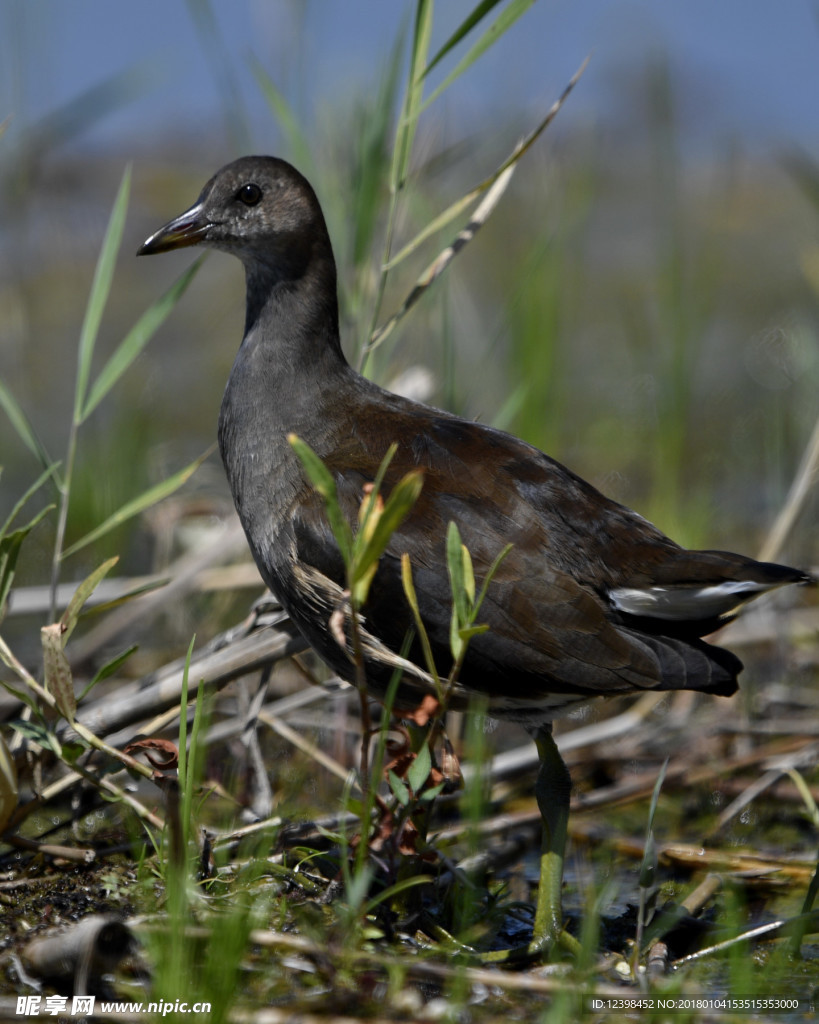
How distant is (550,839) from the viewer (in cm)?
259

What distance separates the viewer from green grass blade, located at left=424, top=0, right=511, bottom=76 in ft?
8.38

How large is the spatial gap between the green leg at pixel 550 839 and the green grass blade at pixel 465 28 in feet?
4.79

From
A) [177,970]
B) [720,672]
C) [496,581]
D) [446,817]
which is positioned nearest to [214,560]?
[446,817]

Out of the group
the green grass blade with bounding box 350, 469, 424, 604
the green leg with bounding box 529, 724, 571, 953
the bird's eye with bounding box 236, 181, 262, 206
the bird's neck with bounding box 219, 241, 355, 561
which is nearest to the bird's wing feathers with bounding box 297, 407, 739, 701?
the bird's neck with bounding box 219, 241, 355, 561

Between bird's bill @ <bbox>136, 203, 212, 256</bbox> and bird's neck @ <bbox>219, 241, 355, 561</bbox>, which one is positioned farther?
bird's bill @ <bbox>136, 203, 212, 256</bbox>

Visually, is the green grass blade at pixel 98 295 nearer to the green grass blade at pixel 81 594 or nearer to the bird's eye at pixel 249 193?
the bird's eye at pixel 249 193

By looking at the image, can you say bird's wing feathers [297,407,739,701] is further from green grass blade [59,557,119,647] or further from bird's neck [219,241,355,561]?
green grass blade [59,557,119,647]

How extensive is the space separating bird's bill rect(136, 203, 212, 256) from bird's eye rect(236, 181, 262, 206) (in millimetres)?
99

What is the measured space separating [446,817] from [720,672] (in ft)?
3.39

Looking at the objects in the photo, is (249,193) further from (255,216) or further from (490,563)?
(490,563)

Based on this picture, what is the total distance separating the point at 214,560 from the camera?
11.3ft

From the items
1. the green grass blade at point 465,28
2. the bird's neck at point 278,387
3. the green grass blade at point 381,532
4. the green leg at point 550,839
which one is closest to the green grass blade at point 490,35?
the green grass blade at point 465,28

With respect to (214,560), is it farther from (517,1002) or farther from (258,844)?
(517,1002)

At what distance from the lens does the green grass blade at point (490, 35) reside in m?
2.61
